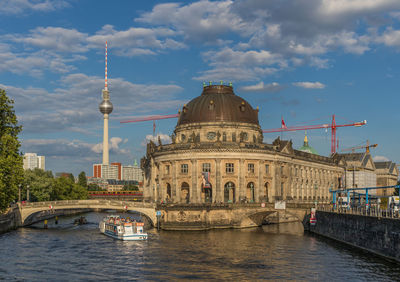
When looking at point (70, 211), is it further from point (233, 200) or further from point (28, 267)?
point (28, 267)

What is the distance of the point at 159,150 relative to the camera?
389 ft

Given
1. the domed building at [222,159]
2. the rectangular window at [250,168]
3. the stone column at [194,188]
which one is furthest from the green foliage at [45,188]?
the rectangular window at [250,168]

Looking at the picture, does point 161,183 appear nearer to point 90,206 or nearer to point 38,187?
point 90,206

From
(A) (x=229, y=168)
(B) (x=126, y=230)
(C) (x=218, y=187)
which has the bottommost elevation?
(B) (x=126, y=230)

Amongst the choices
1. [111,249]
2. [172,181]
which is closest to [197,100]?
[172,181]

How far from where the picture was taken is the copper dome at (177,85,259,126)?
121m

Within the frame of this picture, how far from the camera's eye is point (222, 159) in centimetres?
10975

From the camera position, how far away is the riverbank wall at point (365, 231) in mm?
56281

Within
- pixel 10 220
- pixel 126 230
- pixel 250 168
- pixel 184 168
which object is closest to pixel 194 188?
pixel 184 168

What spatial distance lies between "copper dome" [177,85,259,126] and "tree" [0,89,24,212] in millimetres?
49888

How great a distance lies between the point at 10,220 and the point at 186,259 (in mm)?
44744

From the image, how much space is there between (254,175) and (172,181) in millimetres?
18850

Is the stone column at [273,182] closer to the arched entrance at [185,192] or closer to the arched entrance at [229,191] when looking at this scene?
the arched entrance at [229,191]

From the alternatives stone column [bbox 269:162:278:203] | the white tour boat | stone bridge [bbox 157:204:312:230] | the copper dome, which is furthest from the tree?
stone column [bbox 269:162:278:203]
